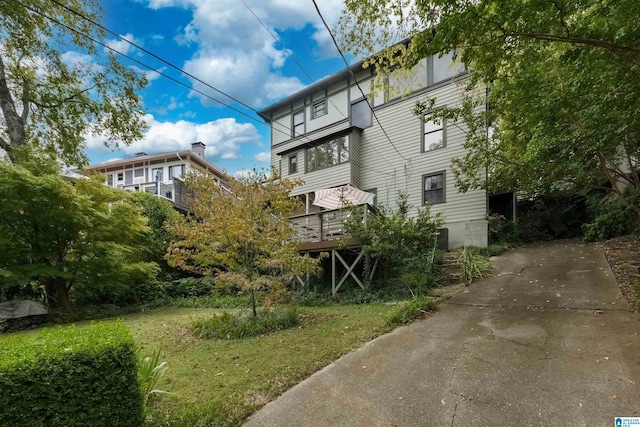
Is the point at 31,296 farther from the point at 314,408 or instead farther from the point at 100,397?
the point at 314,408

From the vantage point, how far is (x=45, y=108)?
10438 millimetres

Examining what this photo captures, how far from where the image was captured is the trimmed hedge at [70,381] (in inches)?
84.5

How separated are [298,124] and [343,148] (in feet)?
12.6

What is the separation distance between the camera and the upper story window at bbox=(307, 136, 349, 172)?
14425 mm

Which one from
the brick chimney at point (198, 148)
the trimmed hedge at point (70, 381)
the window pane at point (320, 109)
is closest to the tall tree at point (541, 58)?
the trimmed hedge at point (70, 381)

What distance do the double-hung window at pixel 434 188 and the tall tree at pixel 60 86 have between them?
11.5 meters

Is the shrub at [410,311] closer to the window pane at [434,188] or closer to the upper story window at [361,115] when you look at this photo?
the window pane at [434,188]

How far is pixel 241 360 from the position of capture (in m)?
4.45

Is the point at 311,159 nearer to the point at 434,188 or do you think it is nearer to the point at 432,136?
the point at 432,136

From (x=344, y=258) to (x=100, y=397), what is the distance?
791 centimetres

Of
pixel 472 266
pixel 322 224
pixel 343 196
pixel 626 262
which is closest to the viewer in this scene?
pixel 626 262

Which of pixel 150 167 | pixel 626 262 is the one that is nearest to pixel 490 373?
pixel 626 262

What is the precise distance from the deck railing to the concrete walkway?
157 inches

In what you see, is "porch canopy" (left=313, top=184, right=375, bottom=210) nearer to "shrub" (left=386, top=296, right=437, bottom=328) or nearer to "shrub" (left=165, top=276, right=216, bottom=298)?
"shrub" (left=386, top=296, right=437, bottom=328)
